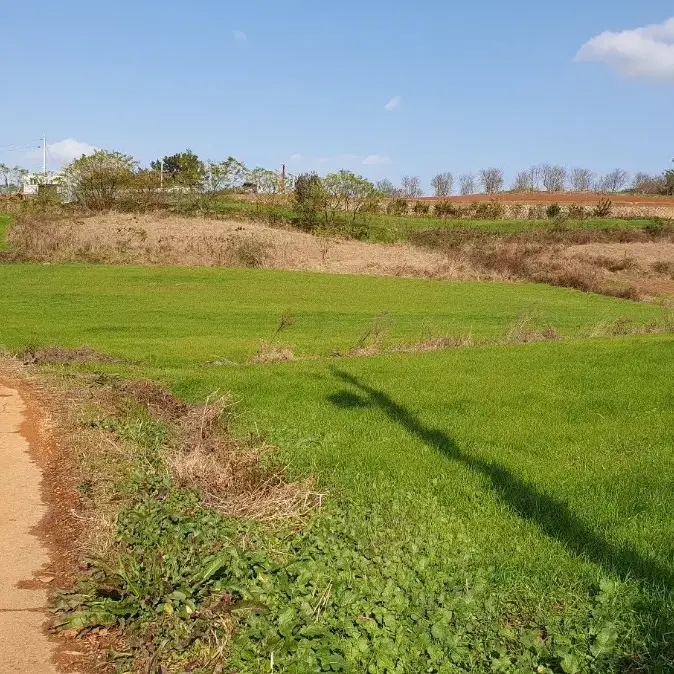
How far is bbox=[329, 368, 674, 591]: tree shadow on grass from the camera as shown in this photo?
5.70 metres

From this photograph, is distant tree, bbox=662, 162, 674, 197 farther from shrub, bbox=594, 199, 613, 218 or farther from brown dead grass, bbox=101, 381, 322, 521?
brown dead grass, bbox=101, 381, 322, 521

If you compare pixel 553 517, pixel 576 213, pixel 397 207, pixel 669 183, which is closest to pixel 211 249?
pixel 397 207

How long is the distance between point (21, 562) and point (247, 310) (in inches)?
837

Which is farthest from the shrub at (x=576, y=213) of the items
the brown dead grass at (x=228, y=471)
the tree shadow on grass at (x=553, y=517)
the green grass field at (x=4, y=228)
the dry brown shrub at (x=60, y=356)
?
the brown dead grass at (x=228, y=471)

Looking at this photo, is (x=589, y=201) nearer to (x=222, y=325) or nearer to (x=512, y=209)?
(x=512, y=209)

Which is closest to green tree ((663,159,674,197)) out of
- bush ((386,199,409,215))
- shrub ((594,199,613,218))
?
shrub ((594,199,613,218))

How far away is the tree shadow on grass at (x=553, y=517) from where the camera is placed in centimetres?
570

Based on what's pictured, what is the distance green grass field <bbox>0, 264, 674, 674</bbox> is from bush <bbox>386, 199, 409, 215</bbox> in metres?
51.1

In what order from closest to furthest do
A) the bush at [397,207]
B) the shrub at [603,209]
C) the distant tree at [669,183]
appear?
the bush at [397,207], the shrub at [603,209], the distant tree at [669,183]

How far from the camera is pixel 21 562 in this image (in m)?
6.00

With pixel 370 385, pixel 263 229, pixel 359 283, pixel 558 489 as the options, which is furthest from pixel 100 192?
pixel 558 489

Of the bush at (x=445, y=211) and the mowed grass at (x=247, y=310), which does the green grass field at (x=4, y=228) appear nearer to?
the mowed grass at (x=247, y=310)

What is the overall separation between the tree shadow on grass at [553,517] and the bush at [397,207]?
200 feet

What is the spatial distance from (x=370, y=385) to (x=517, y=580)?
26.3 feet
